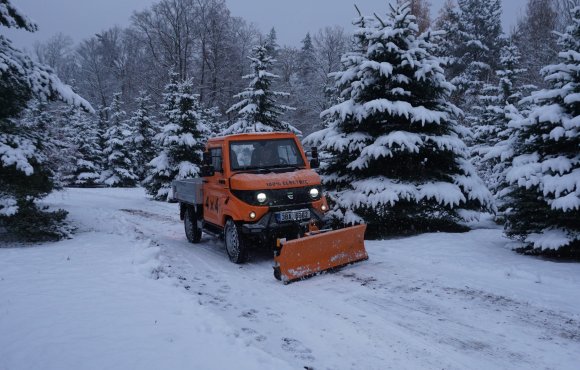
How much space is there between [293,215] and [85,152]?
104 feet

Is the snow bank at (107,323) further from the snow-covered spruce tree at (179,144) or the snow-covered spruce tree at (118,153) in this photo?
the snow-covered spruce tree at (118,153)

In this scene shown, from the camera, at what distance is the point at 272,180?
836cm

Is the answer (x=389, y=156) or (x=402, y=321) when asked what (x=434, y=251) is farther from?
(x=402, y=321)

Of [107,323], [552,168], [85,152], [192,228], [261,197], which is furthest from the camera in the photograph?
[85,152]

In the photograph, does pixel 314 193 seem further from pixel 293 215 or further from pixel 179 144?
pixel 179 144

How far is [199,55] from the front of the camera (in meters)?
40.8

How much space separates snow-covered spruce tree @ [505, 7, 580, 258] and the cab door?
220 inches

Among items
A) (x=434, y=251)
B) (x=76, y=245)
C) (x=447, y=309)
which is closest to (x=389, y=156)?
(x=434, y=251)

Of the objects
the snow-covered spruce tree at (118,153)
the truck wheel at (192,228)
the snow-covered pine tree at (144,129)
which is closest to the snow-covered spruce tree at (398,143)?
the truck wheel at (192,228)

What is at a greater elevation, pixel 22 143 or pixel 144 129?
pixel 144 129

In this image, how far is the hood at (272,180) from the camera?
8266 mm

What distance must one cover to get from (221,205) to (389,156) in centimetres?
440

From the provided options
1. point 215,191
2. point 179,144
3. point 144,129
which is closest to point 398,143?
point 215,191

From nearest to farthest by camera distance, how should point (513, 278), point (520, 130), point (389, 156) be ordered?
1. point (513, 278)
2. point (520, 130)
3. point (389, 156)
